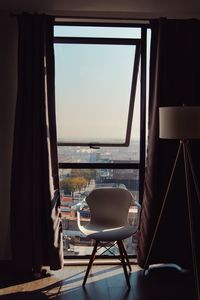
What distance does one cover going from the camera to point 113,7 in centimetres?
306

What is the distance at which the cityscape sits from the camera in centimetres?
338

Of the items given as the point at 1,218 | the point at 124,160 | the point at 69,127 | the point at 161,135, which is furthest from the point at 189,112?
the point at 1,218

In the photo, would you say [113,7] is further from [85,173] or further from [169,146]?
[85,173]

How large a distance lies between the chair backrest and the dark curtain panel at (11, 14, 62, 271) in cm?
37

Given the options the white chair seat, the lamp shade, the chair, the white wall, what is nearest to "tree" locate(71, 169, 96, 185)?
the chair

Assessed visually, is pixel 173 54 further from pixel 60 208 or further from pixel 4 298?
pixel 4 298

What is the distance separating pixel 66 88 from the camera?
3359 mm

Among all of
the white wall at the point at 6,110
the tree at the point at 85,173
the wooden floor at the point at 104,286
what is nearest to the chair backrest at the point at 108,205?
the tree at the point at 85,173

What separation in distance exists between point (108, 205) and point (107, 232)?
1.19 ft

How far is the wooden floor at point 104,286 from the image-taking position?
8.98 feet

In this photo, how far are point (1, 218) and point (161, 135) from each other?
177 centimetres

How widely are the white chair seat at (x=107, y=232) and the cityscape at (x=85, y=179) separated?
1.15 feet

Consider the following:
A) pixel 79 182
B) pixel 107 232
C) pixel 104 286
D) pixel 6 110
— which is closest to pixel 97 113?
pixel 79 182

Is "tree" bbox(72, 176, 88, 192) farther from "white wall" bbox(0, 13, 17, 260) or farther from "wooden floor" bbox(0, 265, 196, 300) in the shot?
"wooden floor" bbox(0, 265, 196, 300)
